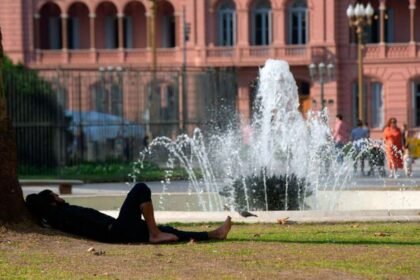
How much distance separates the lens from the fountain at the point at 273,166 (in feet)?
74.6

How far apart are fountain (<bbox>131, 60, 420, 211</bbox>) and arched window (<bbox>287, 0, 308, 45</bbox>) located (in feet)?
99.4

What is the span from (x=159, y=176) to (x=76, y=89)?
221 inches

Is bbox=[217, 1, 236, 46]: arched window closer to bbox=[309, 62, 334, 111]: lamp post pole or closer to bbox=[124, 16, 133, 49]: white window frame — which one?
bbox=[309, 62, 334, 111]: lamp post pole

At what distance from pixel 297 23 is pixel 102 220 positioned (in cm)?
5234

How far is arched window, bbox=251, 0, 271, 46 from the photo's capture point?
226 feet

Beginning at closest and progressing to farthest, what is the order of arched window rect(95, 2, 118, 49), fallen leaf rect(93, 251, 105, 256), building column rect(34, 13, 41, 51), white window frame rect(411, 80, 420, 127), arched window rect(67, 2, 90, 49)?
fallen leaf rect(93, 251, 105, 256)
white window frame rect(411, 80, 420, 127)
building column rect(34, 13, 41, 51)
arched window rect(95, 2, 118, 49)
arched window rect(67, 2, 90, 49)

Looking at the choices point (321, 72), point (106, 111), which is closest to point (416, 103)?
point (321, 72)

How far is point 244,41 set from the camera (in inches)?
2677

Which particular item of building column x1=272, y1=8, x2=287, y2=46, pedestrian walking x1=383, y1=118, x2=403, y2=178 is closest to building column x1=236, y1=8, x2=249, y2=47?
building column x1=272, y1=8, x2=287, y2=46

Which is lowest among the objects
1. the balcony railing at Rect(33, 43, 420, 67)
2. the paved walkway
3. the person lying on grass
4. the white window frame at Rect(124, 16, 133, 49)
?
the paved walkway

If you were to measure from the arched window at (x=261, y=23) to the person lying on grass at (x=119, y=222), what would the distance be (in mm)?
52146

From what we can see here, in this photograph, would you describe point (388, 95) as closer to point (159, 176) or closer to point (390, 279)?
point (159, 176)

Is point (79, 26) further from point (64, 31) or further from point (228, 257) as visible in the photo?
point (228, 257)

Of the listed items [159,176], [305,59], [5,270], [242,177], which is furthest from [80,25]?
[5,270]
